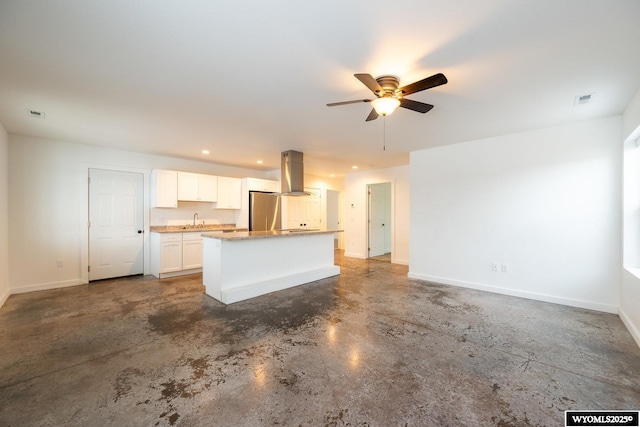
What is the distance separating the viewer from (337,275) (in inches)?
205

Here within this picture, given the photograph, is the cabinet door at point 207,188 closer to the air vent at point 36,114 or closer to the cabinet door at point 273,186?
the cabinet door at point 273,186

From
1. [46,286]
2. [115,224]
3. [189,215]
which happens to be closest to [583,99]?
[189,215]

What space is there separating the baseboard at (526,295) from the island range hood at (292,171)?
289cm

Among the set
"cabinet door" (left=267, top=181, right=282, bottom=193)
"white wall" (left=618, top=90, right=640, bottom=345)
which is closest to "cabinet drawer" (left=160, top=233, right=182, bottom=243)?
"cabinet door" (left=267, top=181, right=282, bottom=193)

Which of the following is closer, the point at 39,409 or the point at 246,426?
the point at 246,426

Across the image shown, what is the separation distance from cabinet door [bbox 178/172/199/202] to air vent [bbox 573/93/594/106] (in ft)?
20.2

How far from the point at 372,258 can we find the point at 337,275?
216 centimetres

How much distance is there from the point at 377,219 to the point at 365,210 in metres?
0.70

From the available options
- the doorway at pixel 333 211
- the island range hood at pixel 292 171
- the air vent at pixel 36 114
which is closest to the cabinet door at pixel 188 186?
the island range hood at pixel 292 171

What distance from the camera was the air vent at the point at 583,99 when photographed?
2.64 m

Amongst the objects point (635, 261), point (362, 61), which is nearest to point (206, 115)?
point (362, 61)

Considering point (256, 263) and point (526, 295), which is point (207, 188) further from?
point (526, 295)

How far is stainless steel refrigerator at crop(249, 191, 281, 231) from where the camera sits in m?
6.16

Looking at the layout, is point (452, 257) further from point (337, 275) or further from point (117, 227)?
point (117, 227)
